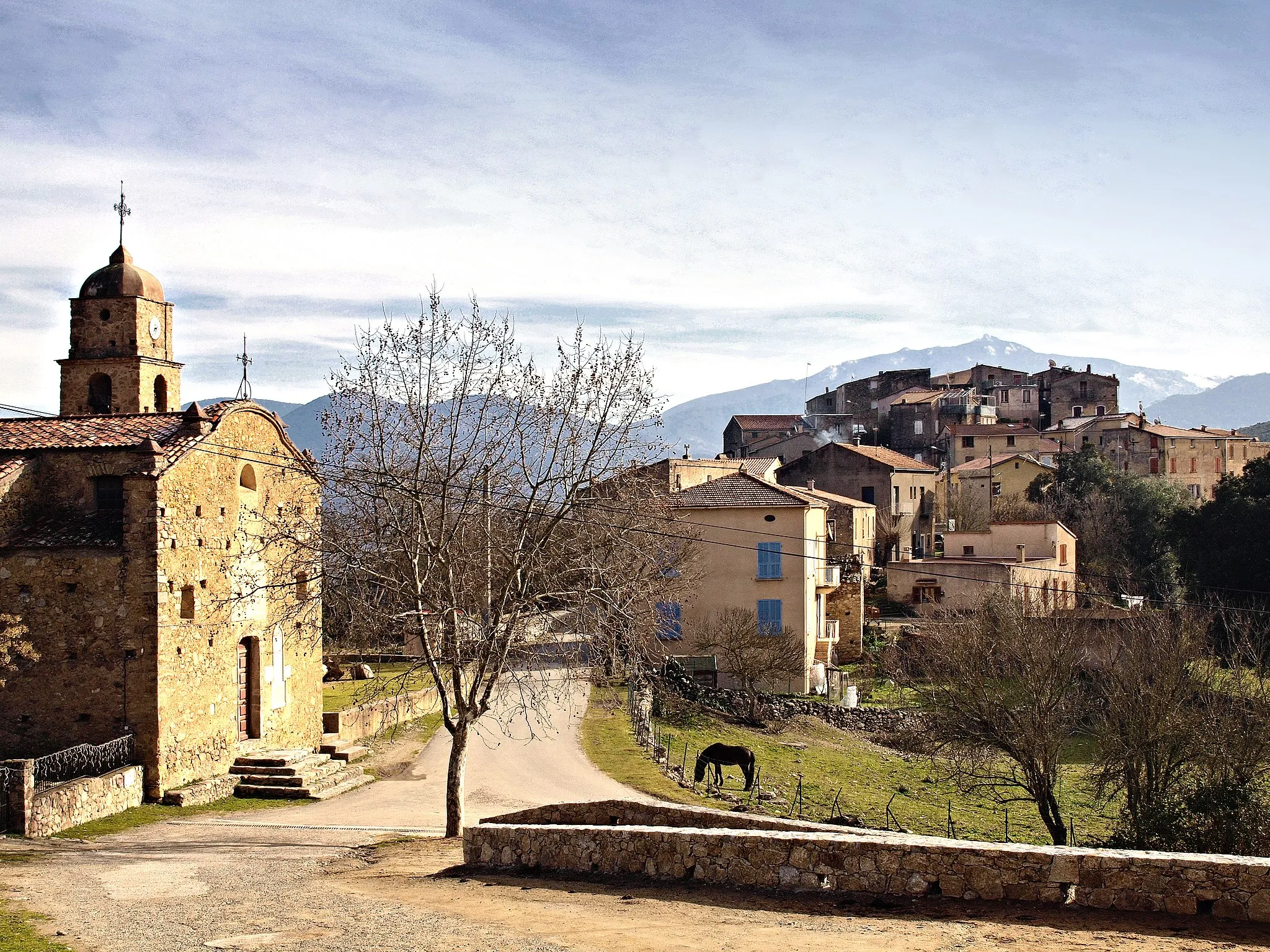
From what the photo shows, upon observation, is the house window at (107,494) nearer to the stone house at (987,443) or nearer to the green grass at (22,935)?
the green grass at (22,935)

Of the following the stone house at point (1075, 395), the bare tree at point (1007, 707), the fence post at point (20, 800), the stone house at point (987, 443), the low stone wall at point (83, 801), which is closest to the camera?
the fence post at point (20, 800)

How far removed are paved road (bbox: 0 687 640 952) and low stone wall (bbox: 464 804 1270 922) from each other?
8.06 ft

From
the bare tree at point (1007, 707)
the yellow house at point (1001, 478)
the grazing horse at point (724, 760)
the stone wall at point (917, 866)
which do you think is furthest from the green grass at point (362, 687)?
the yellow house at point (1001, 478)

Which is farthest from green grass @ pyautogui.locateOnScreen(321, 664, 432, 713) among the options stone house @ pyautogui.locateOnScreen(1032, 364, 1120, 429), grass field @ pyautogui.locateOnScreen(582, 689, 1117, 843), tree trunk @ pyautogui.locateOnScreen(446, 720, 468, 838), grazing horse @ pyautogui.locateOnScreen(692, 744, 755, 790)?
stone house @ pyautogui.locateOnScreen(1032, 364, 1120, 429)

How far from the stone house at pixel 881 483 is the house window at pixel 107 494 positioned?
5158cm

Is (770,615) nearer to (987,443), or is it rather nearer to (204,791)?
(204,791)

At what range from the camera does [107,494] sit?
23.1 meters

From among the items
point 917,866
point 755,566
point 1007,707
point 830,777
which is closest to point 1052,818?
point 1007,707

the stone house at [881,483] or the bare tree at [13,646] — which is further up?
the stone house at [881,483]

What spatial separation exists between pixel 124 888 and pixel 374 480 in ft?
24.4

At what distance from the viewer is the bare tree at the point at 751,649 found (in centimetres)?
3862

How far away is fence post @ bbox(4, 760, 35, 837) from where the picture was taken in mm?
18297

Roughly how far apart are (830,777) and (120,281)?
21793 mm

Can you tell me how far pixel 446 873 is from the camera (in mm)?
15656
